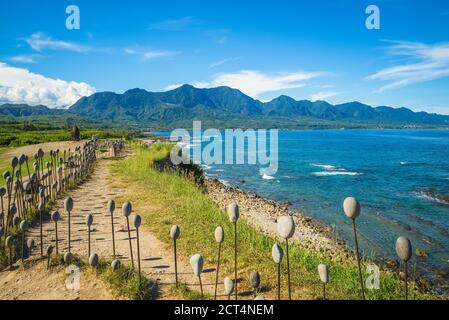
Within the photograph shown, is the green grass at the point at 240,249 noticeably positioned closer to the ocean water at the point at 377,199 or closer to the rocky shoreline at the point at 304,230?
the rocky shoreline at the point at 304,230

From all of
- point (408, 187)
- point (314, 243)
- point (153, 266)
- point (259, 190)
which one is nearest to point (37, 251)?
point (153, 266)

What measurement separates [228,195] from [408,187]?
22.6m

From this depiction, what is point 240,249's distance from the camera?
27.3 feet

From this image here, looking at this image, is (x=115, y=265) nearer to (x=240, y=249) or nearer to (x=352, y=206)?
(x=240, y=249)

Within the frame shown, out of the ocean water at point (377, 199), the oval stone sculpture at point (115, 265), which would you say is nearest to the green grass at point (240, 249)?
the oval stone sculpture at point (115, 265)

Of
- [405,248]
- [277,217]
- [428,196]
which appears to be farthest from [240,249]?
[428,196]

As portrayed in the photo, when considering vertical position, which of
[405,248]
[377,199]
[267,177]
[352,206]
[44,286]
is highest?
[352,206]

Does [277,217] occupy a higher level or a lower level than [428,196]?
higher

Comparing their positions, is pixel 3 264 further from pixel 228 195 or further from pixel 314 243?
pixel 228 195

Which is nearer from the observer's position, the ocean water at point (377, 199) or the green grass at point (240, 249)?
the green grass at point (240, 249)

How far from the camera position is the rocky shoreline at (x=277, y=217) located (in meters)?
16.5

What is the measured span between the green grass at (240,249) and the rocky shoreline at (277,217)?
10.7ft

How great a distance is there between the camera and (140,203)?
13.7m

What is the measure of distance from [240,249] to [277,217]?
16.6 m
